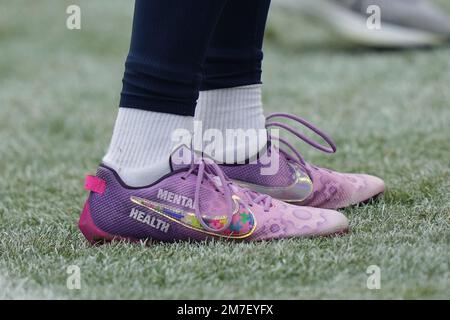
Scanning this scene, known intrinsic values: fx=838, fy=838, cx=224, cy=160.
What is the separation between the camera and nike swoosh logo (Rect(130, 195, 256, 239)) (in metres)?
1.23

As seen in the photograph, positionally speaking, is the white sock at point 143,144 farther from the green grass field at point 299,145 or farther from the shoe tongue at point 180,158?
the green grass field at point 299,145

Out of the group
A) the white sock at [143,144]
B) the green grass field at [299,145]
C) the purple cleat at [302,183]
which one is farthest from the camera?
the purple cleat at [302,183]

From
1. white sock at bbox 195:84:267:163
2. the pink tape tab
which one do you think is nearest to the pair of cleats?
the pink tape tab

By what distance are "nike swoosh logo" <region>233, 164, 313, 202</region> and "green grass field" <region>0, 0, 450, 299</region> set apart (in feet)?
0.32

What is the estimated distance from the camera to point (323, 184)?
4.70 feet

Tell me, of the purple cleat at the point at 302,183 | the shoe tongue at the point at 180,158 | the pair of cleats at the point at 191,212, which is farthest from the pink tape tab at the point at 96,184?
the purple cleat at the point at 302,183

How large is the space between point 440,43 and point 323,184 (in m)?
2.37

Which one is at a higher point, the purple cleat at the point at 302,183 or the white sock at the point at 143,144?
the white sock at the point at 143,144

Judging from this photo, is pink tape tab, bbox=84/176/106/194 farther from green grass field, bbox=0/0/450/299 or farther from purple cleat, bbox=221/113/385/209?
purple cleat, bbox=221/113/385/209

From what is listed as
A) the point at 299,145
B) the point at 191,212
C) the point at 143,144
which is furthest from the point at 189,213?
the point at 299,145

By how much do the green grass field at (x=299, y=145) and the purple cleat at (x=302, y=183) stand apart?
0.12 feet

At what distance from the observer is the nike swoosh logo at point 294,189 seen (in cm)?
138

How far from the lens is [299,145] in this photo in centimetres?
222
